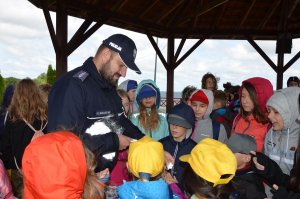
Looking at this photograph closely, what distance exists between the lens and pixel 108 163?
7.42 feet

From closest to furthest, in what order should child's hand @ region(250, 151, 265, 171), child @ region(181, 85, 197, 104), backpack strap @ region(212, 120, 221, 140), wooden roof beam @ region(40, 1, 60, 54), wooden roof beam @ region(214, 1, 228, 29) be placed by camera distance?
child's hand @ region(250, 151, 265, 171)
backpack strap @ region(212, 120, 221, 140)
child @ region(181, 85, 197, 104)
wooden roof beam @ region(40, 1, 60, 54)
wooden roof beam @ region(214, 1, 228, 29)

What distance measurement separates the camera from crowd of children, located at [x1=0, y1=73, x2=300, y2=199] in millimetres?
1431

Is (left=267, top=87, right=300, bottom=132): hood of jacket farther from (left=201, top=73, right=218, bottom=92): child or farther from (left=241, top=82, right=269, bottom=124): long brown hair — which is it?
(left=201, top=73, right=218, bottom=92): child

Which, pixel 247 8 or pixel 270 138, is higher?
pixel 247 8

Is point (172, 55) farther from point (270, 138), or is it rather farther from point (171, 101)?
point (270, 138)

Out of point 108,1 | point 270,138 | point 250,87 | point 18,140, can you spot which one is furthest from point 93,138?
point 108,1

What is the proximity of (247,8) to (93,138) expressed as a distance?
9.76 meters

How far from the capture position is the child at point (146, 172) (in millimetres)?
1852

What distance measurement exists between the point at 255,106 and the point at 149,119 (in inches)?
51.1

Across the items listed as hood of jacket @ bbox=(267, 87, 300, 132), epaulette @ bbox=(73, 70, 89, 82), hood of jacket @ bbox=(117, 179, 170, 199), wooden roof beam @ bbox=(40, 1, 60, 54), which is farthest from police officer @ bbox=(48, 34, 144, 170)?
wooden roof beam @ bbox=(40, 1, 60, 54)

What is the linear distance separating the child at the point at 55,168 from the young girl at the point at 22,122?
5.72 ft

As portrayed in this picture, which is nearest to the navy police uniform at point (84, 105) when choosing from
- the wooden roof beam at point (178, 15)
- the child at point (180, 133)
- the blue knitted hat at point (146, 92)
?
the child at point (180, 133)

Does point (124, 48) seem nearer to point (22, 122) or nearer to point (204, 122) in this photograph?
point (22, 122)

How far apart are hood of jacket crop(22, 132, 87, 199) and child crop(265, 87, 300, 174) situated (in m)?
1.83
